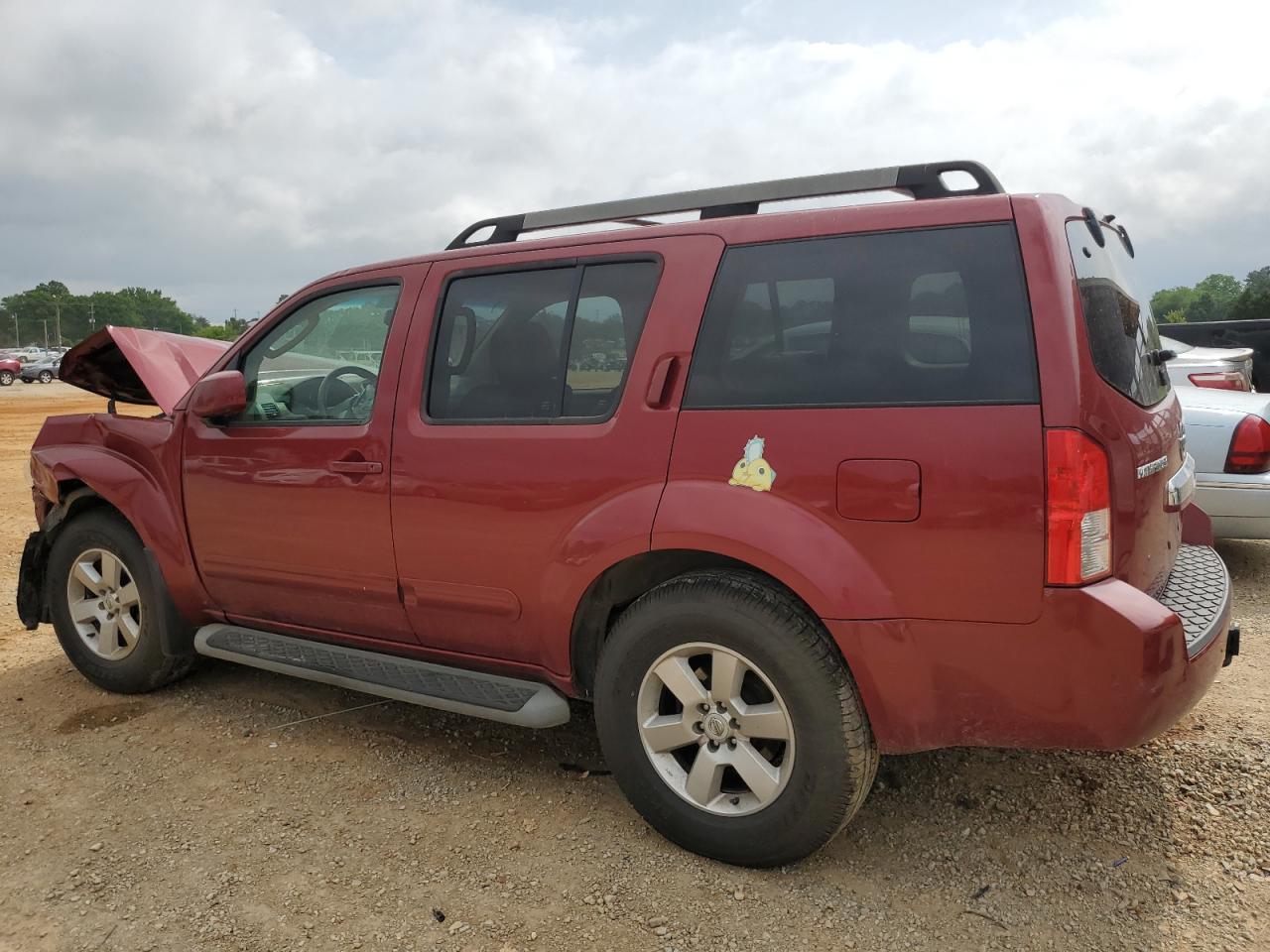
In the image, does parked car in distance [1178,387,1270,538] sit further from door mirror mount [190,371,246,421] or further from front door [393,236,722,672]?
door mirror mount [190,371,246,421]

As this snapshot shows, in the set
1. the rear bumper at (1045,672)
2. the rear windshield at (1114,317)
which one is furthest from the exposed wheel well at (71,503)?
the rear windshield at (1114,317)

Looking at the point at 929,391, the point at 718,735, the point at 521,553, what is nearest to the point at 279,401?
the point at 521,553

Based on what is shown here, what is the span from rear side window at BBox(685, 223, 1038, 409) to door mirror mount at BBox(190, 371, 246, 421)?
1.91 m

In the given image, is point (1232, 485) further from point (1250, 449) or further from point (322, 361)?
point (322, 361)

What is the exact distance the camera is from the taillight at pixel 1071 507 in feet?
7.57

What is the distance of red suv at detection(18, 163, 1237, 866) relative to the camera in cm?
239

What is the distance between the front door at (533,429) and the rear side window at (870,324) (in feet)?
0.44

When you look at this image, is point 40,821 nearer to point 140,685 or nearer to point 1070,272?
point 140,685

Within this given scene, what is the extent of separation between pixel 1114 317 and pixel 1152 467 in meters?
0.42

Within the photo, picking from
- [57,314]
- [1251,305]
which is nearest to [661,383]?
[1251,305]

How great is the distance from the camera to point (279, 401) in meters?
3.81

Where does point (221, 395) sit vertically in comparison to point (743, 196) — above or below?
below

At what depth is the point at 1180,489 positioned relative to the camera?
2.93 meters

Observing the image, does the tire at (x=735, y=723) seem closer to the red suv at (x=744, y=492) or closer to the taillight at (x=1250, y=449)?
the red suv at (x=744, y=492)
